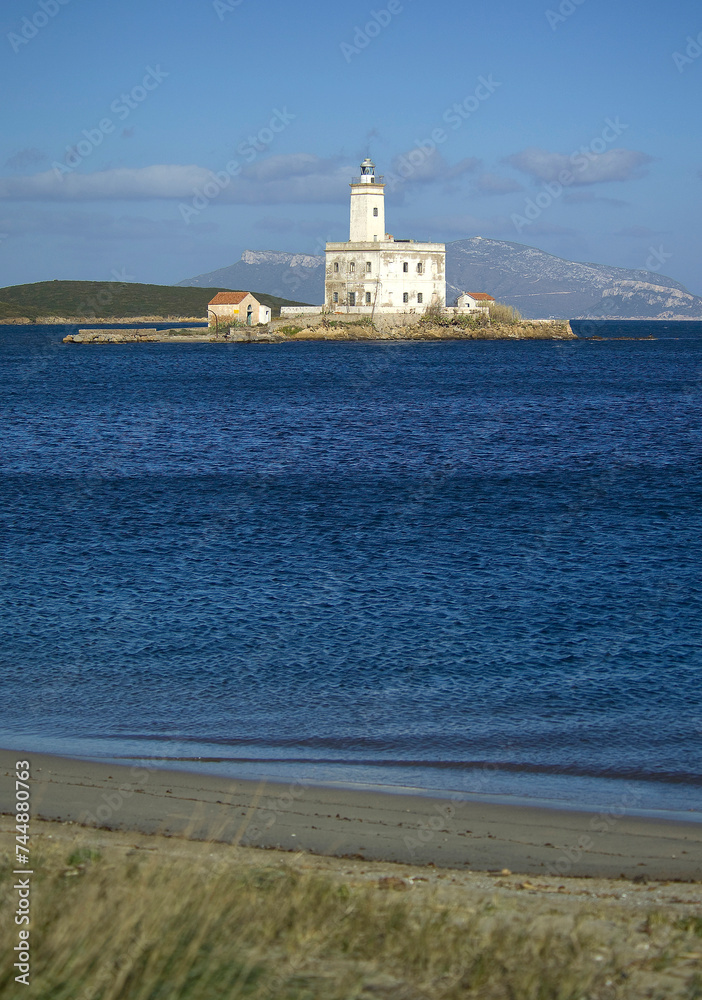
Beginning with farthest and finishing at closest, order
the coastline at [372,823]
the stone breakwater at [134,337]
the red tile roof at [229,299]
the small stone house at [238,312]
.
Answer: the stone breakwater at [134,337], the red tile roof at [229,299], the small stone house at [238,312], the coastline at [372,823]

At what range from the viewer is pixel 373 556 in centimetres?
1959

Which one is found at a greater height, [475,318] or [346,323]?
[475,318]

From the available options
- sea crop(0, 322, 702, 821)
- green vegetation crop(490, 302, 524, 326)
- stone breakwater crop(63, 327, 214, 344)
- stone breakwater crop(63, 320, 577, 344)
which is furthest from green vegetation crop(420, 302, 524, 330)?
sea crop(0, 322, 702, 821)

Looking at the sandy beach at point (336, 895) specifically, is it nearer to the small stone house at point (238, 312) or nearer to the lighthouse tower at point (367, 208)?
the lighthouse tower at point (367, 208)

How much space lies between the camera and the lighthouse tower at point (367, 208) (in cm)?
8956

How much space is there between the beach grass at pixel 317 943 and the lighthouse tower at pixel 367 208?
8898cm

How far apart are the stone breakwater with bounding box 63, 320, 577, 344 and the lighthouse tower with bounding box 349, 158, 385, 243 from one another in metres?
9.44

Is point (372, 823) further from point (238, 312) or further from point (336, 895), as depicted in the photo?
point (238, 312)

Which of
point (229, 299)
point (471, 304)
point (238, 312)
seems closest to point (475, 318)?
point (471, 304)

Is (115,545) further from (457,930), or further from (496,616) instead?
(457,930)

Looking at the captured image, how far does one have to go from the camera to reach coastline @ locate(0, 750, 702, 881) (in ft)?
25.5

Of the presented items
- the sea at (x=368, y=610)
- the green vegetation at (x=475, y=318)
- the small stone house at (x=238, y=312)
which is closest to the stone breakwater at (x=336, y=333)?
the green vegetation at (x=475, y=318)

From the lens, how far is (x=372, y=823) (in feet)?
27.6

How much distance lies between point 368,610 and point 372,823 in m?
7.60
